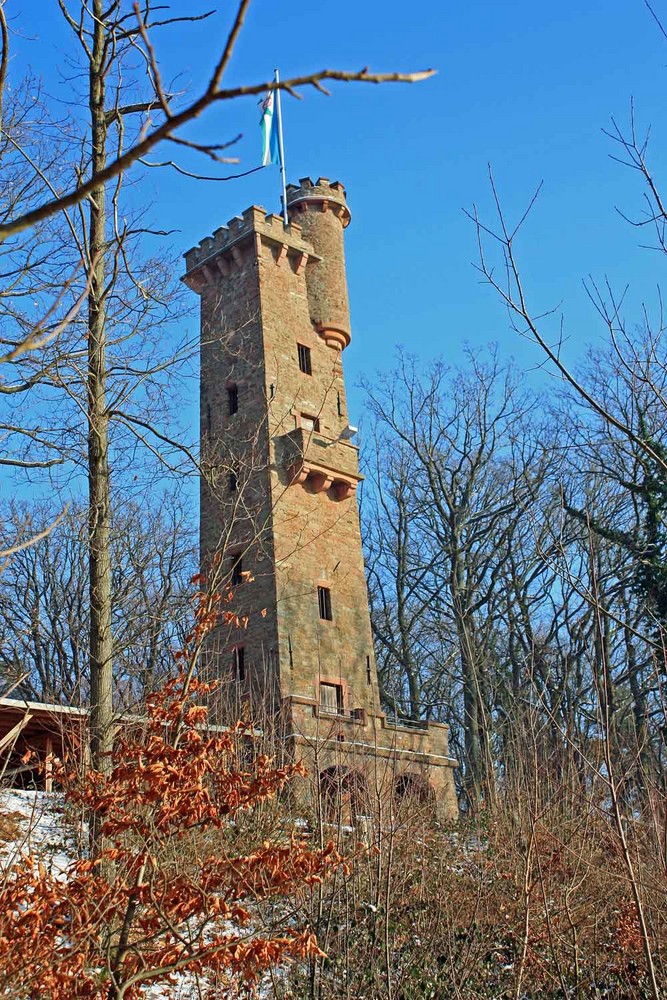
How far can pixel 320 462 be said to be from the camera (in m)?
23.5

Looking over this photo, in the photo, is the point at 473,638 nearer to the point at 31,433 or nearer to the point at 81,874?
the point at 31,433

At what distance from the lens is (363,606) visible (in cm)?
2377

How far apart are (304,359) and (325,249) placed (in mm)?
3970

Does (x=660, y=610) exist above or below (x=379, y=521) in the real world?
below

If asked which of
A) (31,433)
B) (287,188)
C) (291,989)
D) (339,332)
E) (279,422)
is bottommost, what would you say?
(291,989)

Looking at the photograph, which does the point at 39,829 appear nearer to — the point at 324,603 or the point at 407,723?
the point at 324,603

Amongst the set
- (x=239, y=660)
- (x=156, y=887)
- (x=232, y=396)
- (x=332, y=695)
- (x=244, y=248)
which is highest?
(x=244, y=248)

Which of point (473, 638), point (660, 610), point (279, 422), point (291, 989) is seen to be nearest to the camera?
point (291, 989)

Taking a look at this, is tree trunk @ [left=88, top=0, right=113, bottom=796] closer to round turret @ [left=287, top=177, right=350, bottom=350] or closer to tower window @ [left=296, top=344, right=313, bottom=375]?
tower window @ [left=296, top=344, right=313, bottom=375]

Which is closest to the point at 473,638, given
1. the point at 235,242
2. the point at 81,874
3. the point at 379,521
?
the point at 379,521

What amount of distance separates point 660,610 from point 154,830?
1731cm

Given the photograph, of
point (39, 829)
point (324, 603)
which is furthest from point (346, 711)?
point (39, 829)

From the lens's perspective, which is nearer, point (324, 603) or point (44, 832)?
point (44, 832)

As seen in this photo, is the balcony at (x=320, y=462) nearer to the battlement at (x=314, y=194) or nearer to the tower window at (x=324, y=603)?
the tower window at (x=324, y=603)
